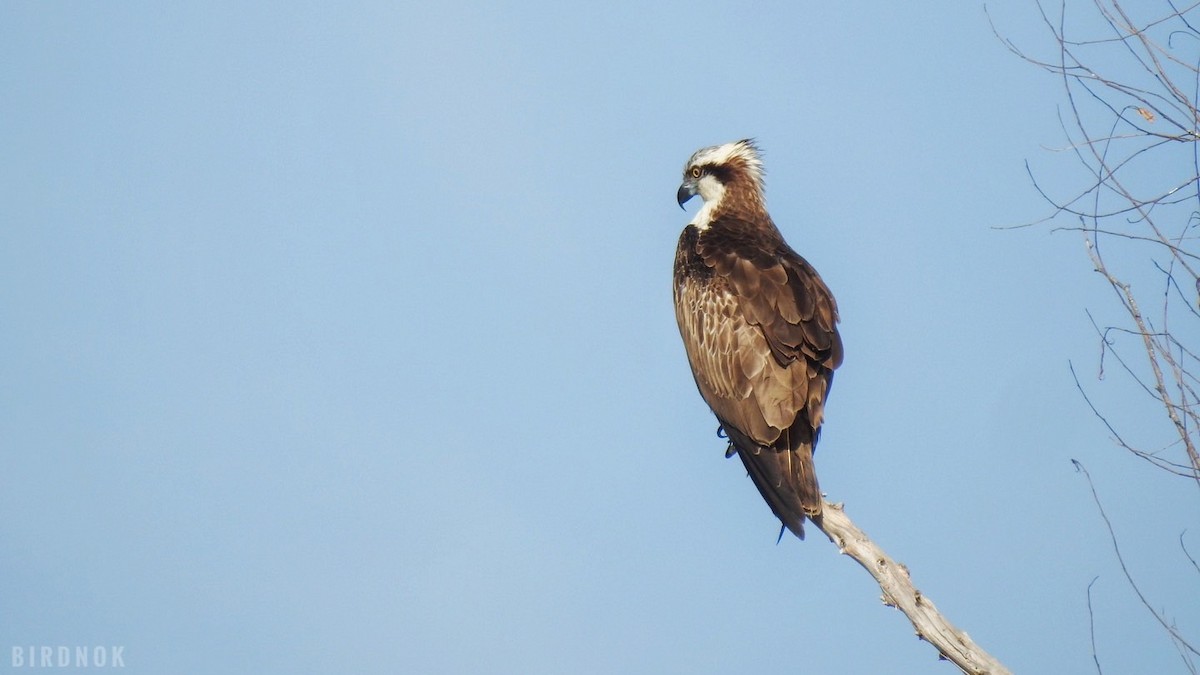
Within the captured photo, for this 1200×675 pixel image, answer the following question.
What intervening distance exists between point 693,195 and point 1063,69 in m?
4.28

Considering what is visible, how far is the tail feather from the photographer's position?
7758 mm

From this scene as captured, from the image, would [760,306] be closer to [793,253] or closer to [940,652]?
[793,253]

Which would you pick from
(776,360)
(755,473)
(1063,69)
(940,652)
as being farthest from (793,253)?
(940,652)

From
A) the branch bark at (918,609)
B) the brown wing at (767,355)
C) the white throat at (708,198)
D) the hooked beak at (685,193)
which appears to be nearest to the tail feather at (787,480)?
the brown wing at (767,355)

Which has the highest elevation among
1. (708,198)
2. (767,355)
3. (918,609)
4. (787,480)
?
(708,198)

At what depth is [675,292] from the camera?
9.87m

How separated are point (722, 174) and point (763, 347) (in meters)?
2.59

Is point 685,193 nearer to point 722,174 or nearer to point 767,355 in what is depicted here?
point 722,174

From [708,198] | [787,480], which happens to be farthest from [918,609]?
[708,198]

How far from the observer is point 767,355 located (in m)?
8.72

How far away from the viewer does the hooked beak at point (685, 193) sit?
36.9 feet

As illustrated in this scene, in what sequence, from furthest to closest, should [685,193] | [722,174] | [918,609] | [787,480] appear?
[685,193], [722,174], [787,480], [918,609]

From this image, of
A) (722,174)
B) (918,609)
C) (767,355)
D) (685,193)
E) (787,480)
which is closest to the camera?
(918,609)

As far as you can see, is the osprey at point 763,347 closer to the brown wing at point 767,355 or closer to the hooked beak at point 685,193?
the brown wing at point 767,355
